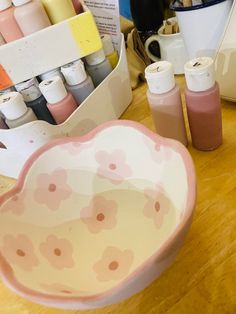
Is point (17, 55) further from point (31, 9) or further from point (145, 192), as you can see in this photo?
point (145, 192)

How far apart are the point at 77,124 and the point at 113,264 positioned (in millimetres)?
199

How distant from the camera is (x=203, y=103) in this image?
0.38m

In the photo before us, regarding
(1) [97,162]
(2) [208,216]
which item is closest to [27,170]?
(1) [97,162]

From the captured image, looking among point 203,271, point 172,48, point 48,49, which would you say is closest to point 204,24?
point 172,48

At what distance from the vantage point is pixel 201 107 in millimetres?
380

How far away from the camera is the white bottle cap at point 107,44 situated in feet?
1.62

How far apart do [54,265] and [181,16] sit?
361mm

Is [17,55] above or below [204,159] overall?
above

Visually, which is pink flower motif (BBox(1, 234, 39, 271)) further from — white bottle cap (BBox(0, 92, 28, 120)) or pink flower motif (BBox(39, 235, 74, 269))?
white bottle cap (BBox(0, 92, 28, 120))

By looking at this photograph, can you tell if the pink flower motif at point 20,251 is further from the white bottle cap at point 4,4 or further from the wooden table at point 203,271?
the white bottle cap at point 4,4

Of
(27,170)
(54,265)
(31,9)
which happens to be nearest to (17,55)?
(31,9)

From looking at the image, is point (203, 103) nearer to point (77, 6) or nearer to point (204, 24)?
point (204, 24)

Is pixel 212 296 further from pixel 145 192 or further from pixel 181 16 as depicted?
pixel 181 16

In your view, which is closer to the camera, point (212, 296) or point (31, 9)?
point (212, 296)
